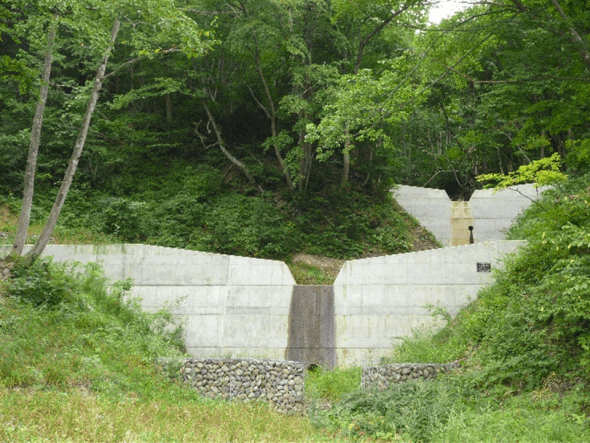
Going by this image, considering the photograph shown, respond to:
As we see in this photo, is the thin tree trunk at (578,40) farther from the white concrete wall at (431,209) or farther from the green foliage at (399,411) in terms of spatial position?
the white concrete wall at (431,209)

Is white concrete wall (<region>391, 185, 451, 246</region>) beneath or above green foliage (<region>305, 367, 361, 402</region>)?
above

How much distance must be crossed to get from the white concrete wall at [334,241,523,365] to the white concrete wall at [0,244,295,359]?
1.78 m

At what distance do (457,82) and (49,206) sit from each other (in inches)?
614

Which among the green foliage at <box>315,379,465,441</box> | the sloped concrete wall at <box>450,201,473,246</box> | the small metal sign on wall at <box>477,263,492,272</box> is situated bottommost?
the green foliage at <box>315,379,465,441</box>

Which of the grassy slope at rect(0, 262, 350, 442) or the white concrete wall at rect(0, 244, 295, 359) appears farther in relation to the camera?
the white concrete wall at rect(0, 244, 295, 359)

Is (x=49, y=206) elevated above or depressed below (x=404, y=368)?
above

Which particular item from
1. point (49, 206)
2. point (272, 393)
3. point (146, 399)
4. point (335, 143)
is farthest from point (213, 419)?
point (49, 206)

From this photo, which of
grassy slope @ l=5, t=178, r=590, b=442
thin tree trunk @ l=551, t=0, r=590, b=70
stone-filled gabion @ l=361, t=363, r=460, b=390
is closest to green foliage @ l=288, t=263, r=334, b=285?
grassy slope @ l=5, t=178, r=590, b=442

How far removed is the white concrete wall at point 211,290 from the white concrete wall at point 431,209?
34.2ft

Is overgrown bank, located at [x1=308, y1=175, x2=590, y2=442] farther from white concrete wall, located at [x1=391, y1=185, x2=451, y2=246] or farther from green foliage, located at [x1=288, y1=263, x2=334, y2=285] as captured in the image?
white concrete wall, located at [x1=391, y1=185, x2=451, y2=246]

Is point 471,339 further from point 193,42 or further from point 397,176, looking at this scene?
point 397,176

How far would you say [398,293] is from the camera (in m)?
15.6

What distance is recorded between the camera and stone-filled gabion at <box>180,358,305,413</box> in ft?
37.7

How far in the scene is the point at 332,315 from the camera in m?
15.8
